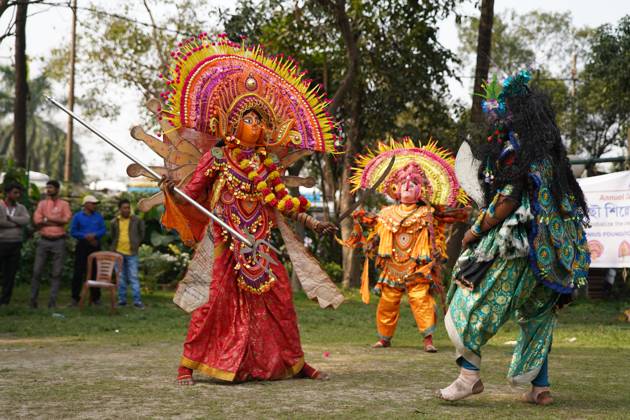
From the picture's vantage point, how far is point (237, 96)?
696 centimetres

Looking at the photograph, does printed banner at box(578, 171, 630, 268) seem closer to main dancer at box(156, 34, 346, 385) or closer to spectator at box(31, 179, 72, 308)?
main dancer at box(156, 34, 346, 385)

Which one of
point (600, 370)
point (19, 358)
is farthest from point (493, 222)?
point (19, 358)

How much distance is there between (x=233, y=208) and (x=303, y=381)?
1439mm

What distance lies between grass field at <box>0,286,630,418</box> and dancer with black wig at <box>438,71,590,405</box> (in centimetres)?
37

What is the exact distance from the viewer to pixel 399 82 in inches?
684

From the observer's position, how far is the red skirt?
21.7 ft

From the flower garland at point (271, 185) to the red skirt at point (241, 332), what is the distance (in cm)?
45

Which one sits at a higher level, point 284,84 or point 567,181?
point 284,84

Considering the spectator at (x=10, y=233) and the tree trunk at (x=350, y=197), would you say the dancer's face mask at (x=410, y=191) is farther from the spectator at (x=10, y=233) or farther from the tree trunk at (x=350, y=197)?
the tree trunk at (x=350, y=197)

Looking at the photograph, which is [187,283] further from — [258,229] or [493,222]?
[493,222]

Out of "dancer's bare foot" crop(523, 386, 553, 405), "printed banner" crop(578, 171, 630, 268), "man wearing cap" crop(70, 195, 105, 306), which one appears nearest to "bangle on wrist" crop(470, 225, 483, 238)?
"dancer's bare foot" crop(523, 386, 553, 405)

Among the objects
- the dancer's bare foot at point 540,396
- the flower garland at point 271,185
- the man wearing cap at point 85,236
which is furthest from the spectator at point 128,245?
the dancer's bare foot at point 540,396

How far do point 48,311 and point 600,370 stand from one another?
8.07m

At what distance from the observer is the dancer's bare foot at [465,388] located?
565 cm
